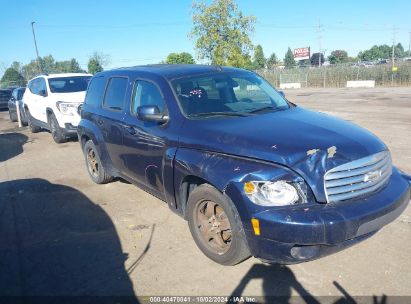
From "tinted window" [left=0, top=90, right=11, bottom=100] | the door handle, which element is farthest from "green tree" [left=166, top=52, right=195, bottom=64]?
the door handle

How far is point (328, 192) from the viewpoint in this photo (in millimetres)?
3141

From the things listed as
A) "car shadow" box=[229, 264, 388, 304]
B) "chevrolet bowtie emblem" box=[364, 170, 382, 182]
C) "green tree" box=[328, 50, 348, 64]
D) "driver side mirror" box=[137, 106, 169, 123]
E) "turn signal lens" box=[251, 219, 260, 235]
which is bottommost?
"car shadow" box=[229, 264, 388, 304]

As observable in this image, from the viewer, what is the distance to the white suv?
33.3ft

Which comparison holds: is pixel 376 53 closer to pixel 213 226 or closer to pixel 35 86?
pixel 35 86

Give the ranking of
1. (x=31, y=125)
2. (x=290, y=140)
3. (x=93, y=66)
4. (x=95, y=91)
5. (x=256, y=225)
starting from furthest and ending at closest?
(x=93, y=66)
(x=31, y=125)
(x=95, y=91)
(x=290, y=140)
(x=256, y=225)

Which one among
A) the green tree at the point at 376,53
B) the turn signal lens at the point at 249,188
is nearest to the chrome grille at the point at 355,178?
the turn signal lens at the point at 249,188

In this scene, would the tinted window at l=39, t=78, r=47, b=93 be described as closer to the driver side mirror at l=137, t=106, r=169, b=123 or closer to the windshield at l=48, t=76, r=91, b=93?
the windshield at l=48, t=76, r=91, b=93

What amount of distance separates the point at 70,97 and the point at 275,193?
8715 mm

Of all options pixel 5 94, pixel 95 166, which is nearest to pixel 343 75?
pixel 5 94

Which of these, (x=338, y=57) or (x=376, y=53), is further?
(x=376, y=53)

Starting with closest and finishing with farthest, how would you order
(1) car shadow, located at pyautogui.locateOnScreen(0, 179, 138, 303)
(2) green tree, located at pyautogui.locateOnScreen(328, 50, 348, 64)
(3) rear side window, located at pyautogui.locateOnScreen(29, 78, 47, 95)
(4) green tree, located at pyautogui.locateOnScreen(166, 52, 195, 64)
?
1. (1) car shadow, located at pyautogui.locateOnScreen(0, 179, 138, 303)
2. (3) rear side window, located at pyautogui.locateOnScreen(29, 78, 47, 95)
3. (4) green tree, located at pyautogui.locateOnScreen(166, 52, 195, 64)
4. (2) green tree, located at pyautogui.locateOnScreen(328, 50, 348, 64)

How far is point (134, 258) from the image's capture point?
13.2 feet

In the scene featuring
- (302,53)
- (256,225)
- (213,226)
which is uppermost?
(302,53)

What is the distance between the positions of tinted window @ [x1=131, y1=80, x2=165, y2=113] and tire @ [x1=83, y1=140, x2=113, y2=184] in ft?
5.23
